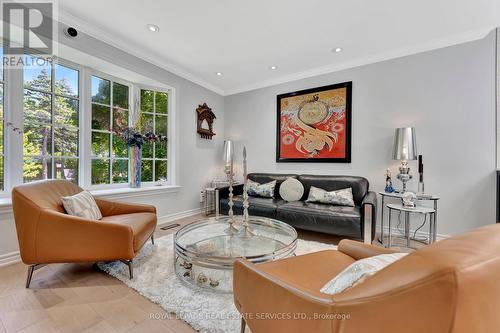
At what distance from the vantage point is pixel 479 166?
8.18ft

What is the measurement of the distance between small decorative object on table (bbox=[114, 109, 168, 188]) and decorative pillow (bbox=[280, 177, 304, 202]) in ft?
7.10

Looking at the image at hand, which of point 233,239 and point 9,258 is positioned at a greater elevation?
point 233,239

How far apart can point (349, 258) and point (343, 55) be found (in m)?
2.85

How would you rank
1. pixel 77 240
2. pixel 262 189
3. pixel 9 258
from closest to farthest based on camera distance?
A: pixel 77 240 < pixel 9 258 < pixel 262 189

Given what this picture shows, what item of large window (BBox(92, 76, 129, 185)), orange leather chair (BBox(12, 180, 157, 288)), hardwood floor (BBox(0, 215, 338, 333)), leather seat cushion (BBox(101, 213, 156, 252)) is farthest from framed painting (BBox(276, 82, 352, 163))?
hardwood floor (BBox(0, 215, 338, 333))

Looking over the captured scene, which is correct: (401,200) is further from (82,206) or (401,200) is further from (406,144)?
(82,206)

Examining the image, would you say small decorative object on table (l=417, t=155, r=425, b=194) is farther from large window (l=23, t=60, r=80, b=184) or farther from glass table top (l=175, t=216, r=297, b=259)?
large window (l=23, t=60, r=80, b=184)

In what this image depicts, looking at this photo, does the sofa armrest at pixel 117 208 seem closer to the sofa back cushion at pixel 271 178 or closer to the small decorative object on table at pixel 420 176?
the sofa back cushion at pixel 271 178

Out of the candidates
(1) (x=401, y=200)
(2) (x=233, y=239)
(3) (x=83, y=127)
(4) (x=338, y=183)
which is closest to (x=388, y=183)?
(1) (x=401, y=200)

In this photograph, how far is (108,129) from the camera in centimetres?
305

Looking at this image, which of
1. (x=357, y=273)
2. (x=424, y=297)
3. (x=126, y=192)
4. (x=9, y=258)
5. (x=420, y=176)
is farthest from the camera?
(x=126, y=192)

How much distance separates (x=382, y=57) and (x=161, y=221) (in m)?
4.09

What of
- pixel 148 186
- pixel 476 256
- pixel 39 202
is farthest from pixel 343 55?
pixel 39 202

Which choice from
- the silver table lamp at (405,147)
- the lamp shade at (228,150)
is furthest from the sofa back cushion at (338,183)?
the lamp shade at (228,150)
